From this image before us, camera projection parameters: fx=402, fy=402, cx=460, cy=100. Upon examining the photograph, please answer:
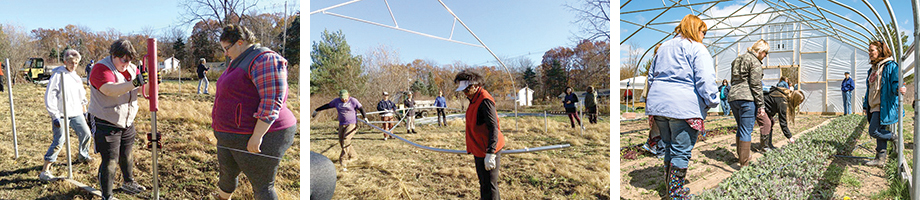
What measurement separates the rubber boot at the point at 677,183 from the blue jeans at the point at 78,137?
3848 millimetres

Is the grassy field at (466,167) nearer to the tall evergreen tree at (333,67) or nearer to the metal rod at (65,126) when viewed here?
the tall evergreen tree at (333,67)

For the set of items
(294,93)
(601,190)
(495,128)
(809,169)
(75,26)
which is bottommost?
(601,190)

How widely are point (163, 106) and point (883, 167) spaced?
6.30m

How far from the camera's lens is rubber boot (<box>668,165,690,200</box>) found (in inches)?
89.6

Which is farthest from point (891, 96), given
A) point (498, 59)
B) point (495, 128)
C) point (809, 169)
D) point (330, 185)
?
point (330, 185)

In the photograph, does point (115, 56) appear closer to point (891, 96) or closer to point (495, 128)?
point (495, 128)

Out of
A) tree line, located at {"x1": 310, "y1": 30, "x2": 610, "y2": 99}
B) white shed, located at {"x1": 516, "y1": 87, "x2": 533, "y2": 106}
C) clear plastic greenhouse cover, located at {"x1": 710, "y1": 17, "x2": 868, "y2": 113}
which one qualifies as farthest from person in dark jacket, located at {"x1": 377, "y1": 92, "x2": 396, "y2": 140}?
clear plastic greenhouse cover, located at {"x1": 710, "y1": 17, "x2": 868, "y2": 113}

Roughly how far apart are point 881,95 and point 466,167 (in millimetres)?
3896

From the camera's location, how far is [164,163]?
2779 millimetres

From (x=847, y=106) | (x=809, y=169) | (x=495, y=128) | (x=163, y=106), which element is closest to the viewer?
(x=495, y=128)

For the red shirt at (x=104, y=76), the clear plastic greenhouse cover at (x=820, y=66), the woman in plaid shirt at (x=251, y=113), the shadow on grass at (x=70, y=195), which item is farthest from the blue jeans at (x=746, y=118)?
the clear plastic greenhouse cover at (x=820, y=66)

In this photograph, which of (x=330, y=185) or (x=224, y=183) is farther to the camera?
(x=330, y=185)

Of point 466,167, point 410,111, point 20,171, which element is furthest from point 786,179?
point 20,171

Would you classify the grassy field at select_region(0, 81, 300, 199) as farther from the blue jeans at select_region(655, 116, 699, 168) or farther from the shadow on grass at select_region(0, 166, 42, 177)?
the blue jeans at select_region(655, 116, 699, 168)
